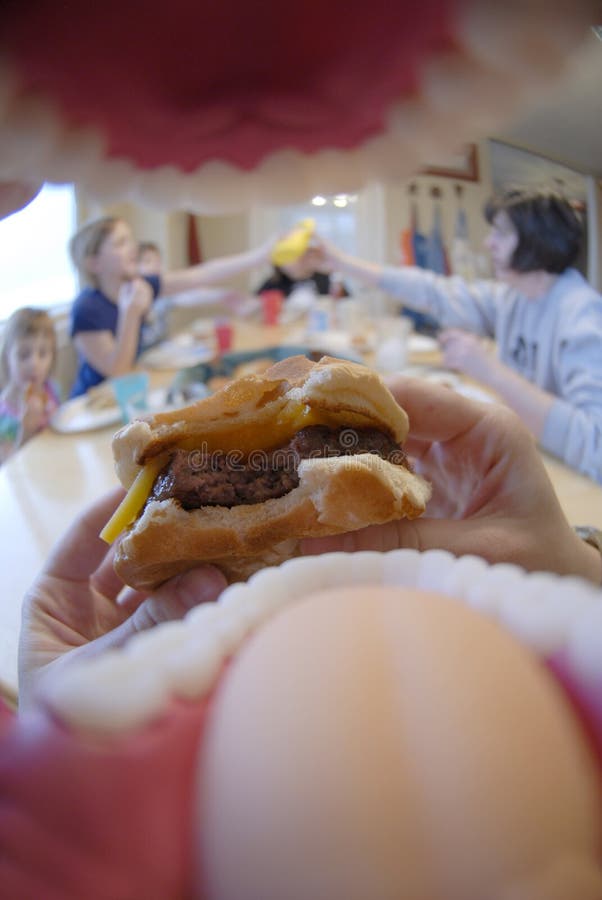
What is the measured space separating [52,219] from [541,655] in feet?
2.37

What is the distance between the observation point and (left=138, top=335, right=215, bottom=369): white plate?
277 cm

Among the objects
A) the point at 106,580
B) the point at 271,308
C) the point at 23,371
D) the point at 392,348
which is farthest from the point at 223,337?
the point at 106,580

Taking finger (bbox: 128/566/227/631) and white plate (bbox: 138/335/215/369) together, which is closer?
finger (bbox: 128/566/227/631)

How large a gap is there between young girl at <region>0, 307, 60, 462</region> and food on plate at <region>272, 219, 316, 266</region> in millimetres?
1598

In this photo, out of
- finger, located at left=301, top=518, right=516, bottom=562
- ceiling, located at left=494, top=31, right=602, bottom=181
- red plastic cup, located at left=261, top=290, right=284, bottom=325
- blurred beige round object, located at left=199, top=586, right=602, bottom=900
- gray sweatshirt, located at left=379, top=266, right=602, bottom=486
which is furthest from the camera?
red plastic cup, located at left=261, top=290, right=284, bottom=325

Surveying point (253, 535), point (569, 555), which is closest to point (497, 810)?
point (253, 535)

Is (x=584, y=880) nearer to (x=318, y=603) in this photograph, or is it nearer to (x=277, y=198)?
(x=318, y=603)

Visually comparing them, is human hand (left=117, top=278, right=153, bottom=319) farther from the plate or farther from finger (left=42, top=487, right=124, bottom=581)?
finger (left=42, top=487, right=124, bottom=581)

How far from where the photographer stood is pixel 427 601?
1.01 ft

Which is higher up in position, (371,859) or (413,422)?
(413,422)

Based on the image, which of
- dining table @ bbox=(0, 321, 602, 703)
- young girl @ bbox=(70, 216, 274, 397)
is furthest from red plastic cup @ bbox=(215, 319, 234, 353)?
dining table @ bbox=(0, 321, 602, 703)

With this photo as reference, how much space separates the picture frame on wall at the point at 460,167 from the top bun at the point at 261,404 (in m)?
0.29

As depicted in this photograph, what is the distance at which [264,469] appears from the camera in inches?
24.4

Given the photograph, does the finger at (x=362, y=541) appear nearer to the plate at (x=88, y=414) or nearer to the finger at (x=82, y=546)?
the finger at (x=82, y=546)
